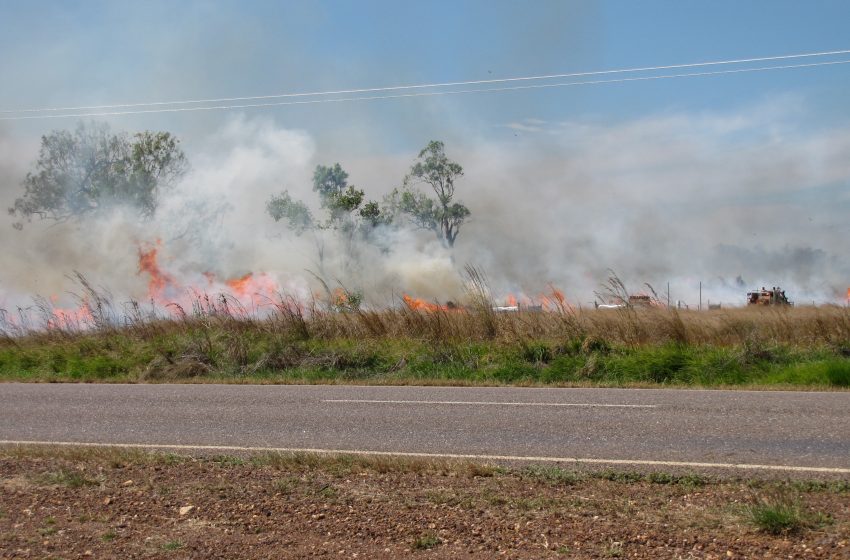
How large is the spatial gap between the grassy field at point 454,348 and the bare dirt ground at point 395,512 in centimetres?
639

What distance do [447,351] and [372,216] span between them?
25.4m

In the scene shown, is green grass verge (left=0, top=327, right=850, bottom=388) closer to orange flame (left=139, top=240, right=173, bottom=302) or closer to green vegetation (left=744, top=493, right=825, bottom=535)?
green vegetation (left=744, top=493, right=825, bottom=535)

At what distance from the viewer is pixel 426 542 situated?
15.5 feet

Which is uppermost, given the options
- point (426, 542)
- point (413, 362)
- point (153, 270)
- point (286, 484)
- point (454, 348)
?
point (153, 270)

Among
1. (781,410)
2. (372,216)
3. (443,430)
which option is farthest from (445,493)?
(372,216)

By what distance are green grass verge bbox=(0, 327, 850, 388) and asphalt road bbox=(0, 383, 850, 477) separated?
136 centimetres

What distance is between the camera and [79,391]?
40.8 feet

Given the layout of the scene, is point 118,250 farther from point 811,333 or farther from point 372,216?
point 811,333

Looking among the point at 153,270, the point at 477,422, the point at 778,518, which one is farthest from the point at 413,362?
the point at 153,270

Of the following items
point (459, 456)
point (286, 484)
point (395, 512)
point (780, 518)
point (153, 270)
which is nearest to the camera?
point (780, 518)

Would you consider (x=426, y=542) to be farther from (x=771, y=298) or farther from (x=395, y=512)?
(x=771, y=298)

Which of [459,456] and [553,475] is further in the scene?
[459,456]

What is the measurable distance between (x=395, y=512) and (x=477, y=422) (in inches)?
152

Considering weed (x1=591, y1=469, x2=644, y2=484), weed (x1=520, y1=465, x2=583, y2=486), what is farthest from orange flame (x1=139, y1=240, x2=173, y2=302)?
weed (x1=591, y1=469, x2=644, y2=484)
